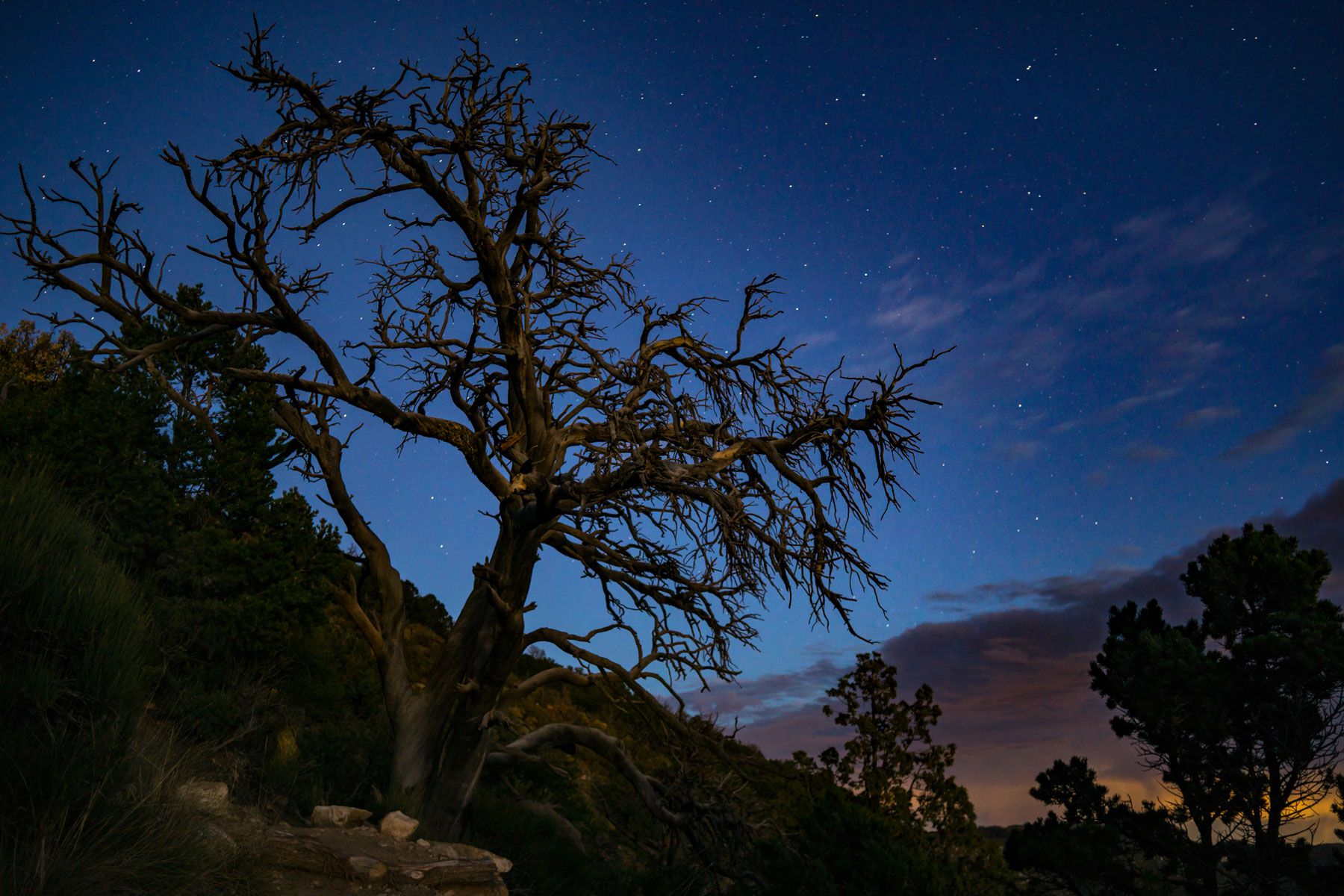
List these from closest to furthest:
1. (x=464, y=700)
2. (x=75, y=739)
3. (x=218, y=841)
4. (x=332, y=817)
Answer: (x=75, y=739), (x=218, y=841), (x=332, y=817), (x=464, y=700)

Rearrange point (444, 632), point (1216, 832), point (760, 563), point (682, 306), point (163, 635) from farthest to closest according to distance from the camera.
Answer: point (444, 632) → point (1216, 832) → point (682, 306) → point (163, 635) → point (760, 563)

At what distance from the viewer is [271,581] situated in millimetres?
12297

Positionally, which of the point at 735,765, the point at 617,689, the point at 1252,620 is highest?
the point at 1252,620

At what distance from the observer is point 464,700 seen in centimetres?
1020

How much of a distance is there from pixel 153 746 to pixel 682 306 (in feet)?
27.5

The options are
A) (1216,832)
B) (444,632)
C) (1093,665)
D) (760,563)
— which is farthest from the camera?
(444,632)

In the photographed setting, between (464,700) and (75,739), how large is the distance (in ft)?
16.2

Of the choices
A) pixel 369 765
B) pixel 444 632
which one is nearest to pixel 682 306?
pixel 369 765

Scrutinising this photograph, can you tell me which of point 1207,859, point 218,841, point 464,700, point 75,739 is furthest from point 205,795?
point 1207,859

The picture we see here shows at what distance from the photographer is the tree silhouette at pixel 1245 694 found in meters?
15.7

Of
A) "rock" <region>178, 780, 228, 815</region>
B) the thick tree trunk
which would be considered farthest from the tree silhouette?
"rock" <region>178, 780, 228, 815</region>

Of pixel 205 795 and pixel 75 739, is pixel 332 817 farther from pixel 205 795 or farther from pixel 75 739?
pixel 75 739

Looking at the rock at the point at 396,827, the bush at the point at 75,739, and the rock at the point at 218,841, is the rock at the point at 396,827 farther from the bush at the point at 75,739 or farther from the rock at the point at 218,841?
the bush at the point at 75,739

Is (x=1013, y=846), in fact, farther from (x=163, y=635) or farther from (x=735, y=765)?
(x=163, y=635)
